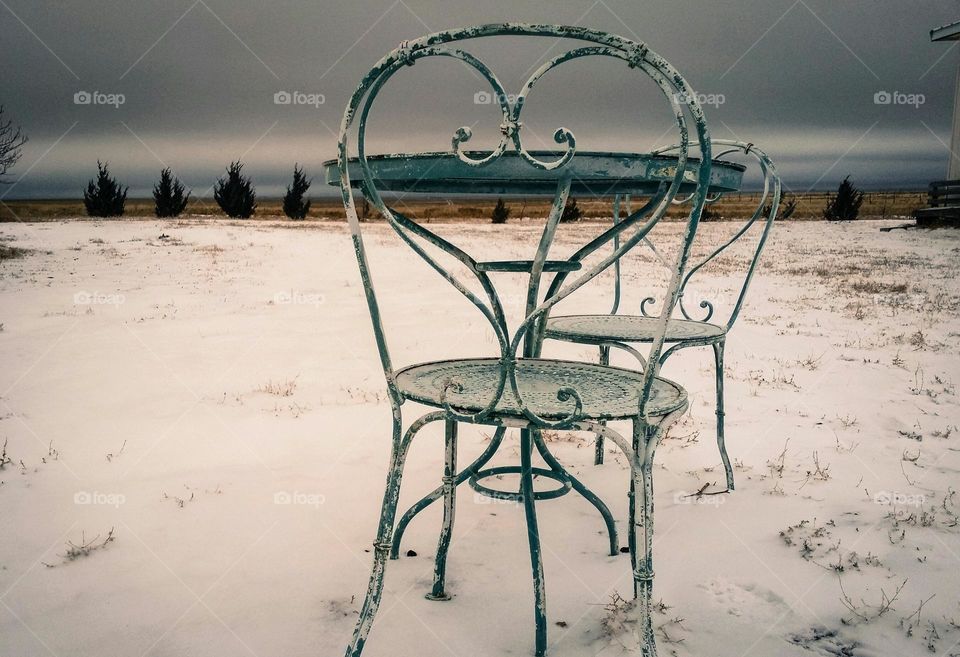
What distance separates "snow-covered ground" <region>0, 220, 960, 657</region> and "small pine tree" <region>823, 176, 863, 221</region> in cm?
1986

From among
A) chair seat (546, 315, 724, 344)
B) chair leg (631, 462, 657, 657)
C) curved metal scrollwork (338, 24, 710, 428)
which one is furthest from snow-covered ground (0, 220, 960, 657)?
curved metal scrollwork (338, 24, 710, 428)

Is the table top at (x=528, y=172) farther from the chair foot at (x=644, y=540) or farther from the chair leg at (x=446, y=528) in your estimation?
the chair leg at (x=446, y=528)

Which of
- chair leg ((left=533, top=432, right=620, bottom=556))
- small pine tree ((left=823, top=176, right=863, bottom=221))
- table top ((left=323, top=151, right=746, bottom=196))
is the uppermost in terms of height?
small pine tree ((left=823, top=176, right=863, bottom=221))

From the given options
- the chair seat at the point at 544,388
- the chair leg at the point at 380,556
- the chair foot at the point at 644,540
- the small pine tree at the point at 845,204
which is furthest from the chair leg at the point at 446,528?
the small pine tree at the point at 845,204

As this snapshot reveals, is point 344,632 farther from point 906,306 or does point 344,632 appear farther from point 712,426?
point 906,306

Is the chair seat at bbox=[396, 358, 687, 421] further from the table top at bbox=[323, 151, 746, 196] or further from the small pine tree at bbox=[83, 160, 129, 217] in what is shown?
the small pine tree at bbox=[83, 160, 129, 217]

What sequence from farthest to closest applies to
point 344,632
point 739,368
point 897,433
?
point 739,368, point 897,433, point 344,632

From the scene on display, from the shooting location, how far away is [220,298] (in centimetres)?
755

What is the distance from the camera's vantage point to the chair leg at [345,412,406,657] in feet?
5.11

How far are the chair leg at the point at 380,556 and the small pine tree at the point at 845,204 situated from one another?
2506 cm

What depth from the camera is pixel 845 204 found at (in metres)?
23.7

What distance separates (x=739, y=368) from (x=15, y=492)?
422 cm

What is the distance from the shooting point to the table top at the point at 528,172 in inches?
58.6

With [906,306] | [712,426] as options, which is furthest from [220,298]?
[906,306]
